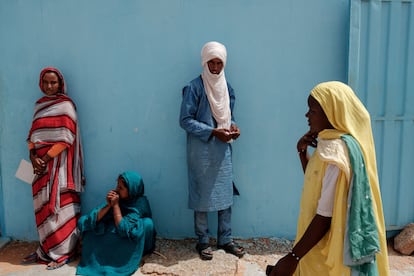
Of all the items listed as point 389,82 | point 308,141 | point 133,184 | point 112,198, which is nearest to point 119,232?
point 112,198

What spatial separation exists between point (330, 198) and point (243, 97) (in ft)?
7.02

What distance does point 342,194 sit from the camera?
1.64 m

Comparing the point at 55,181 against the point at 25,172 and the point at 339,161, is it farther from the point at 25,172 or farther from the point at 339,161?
the point at 339,161

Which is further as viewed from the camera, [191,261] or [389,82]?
[389,82]

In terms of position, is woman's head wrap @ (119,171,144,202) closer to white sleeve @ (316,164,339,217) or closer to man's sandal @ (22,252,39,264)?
man's sandal @ (22,252,39,264)

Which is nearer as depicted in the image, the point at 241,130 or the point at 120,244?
the point at 120,244

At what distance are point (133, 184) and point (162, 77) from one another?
38.7 inches

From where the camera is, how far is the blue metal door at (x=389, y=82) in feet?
11.6

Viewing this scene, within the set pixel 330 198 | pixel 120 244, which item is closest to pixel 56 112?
pixel 120 244

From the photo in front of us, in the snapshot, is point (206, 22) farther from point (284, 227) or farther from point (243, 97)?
point (284, 227)

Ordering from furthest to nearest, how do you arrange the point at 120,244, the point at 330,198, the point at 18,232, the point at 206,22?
the point at 18,232, the point at 206,22, the point at 120,244, the point at 330,198

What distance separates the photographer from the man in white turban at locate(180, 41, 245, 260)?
11.1 feet

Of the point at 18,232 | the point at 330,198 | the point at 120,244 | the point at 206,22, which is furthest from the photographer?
the point at 18,232

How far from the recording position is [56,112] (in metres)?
3.50
